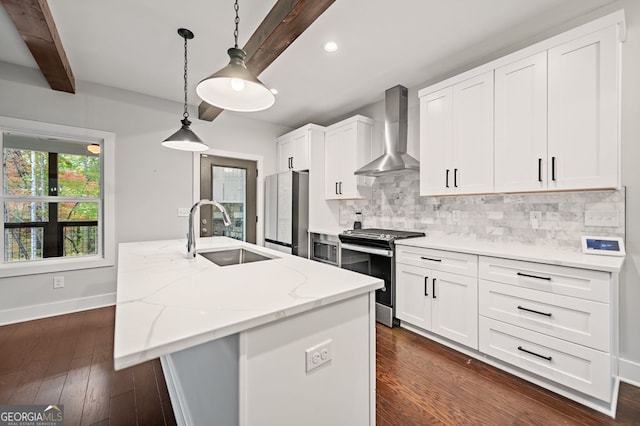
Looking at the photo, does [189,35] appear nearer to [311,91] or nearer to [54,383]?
[311,91]

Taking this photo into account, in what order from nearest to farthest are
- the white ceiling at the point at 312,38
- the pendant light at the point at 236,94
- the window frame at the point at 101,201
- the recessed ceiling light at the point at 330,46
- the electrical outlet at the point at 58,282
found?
the pendant light at the point at 236,94
the white ceiling at the point at 312,38
the recessed ceiling light at the point at 330,46
the window frame at the point at 101,201
the electrical outlet at the point at 58,282

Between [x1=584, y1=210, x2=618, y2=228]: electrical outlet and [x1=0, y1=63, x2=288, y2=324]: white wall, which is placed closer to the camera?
[x1=584, y1=210, x2=618, y2=228]: electrical outlet

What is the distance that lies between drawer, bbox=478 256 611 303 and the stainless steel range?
0.85 m

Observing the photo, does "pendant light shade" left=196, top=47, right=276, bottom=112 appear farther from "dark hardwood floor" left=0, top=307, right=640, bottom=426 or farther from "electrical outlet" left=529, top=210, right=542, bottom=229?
"electrical outlet" left=529, top=210, right=542, bottom=229

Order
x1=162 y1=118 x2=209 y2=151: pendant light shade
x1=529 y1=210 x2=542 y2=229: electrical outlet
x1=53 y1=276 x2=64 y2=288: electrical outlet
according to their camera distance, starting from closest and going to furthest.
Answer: x1=162 y1=118 x2=209 y2=151: pendant light shade
x1=529 y1=210 x2=542 y2=229: electrical outlet
x1=53 y1=276 x2=64 y2=288: electrical outlet

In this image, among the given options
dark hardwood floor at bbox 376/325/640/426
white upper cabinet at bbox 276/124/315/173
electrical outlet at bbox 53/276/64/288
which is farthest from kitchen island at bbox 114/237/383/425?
white upper cabinet at bbox 276/124/315/173

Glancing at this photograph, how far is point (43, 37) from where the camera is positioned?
83.4 inches

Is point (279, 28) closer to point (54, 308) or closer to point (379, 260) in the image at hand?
point (379, 260)

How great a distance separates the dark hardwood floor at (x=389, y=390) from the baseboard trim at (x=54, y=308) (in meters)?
0.47

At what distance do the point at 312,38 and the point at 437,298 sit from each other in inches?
100

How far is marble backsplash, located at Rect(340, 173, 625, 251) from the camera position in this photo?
2.05 m

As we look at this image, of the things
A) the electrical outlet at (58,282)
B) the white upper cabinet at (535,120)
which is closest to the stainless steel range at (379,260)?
the white upper cabinet at (535,120)

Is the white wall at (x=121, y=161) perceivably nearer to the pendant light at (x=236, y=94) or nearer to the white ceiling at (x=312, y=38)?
the white ceiling at (x=312, y=38)

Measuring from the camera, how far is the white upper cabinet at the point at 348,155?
3.70 meters
